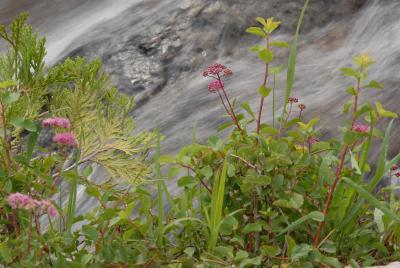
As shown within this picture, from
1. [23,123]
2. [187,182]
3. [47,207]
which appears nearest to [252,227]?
[187,182]

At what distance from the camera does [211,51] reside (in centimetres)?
510

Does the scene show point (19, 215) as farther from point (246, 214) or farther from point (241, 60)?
point (241, 60)

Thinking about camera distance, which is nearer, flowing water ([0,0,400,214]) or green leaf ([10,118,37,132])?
green leaf ([10,118,37,132])

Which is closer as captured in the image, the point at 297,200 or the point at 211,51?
the point at 297,200

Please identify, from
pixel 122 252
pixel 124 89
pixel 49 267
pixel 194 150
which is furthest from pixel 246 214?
pixel 124 89

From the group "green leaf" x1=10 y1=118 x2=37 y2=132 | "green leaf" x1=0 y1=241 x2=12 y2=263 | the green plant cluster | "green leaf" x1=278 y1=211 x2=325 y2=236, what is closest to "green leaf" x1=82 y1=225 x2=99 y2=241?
the green plant cluster

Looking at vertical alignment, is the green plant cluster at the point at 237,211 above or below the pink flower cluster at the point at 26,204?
below

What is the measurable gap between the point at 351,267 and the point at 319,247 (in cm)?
11

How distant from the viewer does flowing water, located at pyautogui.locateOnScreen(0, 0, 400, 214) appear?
419 cm

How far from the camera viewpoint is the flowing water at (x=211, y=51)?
419cm

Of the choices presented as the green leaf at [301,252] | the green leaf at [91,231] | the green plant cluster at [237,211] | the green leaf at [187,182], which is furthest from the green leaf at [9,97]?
the green leaf at [301,252]

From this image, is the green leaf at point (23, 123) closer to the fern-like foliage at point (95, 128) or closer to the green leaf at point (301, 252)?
the fern-like foliage at point (95, 128)

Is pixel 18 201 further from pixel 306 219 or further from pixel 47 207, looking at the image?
pixel 306 219

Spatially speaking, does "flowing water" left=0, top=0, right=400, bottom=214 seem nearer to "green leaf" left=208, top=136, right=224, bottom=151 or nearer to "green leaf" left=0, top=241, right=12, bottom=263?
"green leaf" left=208, top=136, right=224, bottom=151
